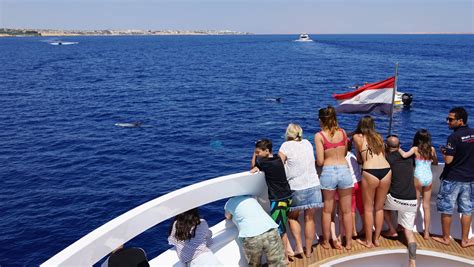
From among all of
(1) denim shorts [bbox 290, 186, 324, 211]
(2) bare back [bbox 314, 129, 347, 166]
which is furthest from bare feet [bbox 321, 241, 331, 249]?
(2) bare back [bbox 314, 129, 347, 166]

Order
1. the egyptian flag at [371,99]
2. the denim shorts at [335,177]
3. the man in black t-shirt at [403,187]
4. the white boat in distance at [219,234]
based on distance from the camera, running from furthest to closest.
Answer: the egyptian flag at [371,99] → the man in black t-shirt at [403,187] → the denim shorts at [335,177] → the white boat in distance at [219,234]

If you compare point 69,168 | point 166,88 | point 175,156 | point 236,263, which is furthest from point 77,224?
point 166,88

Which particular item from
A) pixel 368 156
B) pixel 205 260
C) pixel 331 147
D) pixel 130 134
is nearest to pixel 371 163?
pixel 368 156

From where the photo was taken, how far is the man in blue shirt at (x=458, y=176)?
17.9 ft

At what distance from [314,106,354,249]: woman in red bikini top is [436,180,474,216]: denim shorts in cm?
150

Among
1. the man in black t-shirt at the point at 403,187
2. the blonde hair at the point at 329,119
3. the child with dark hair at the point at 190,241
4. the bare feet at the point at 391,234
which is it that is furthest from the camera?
the bare feet at the point at 391,234

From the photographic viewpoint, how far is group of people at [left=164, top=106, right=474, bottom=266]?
5.02 m

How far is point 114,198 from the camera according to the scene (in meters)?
18.7

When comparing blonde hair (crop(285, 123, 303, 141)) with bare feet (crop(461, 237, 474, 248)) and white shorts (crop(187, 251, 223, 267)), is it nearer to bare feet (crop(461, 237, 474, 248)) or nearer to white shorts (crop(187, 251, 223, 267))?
white shorts (crop(187, 251, 223, 267))

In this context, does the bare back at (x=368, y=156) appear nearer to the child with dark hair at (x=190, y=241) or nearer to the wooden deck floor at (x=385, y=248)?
the wooden deck floor at (x=385, y=248)

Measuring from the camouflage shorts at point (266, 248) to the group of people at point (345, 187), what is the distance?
0.5 inches

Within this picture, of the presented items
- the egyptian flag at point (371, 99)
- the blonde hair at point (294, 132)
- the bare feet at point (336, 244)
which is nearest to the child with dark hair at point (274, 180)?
the blonde hair at point (294, 132)

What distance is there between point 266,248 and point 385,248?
2119mm

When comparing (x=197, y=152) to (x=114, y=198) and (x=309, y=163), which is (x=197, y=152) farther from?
(x=309, y=163)
